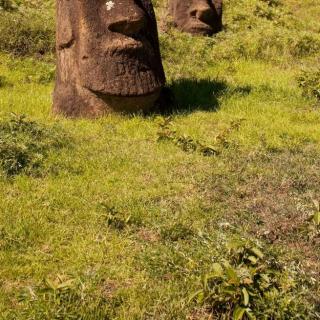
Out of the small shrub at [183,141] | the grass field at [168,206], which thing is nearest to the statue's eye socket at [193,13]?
the grass field at [168,206]

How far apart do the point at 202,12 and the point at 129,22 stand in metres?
5.32

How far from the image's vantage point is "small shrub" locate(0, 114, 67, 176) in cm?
521

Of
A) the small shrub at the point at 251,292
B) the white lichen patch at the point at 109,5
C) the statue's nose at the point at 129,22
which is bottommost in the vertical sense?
the small shrub at the point at 251,292

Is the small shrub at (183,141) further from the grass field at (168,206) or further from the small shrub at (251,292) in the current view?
the small shrub at (251,292)

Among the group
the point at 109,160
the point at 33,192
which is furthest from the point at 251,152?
the point at 33,192

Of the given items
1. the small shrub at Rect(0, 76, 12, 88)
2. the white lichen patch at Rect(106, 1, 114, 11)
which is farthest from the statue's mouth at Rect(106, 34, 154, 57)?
the small shrub at Rect(0, 76, 12, 88)

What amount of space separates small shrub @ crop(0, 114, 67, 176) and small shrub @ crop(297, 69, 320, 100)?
3943 millimetres

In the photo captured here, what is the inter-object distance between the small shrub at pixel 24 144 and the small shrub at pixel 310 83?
12.9ft

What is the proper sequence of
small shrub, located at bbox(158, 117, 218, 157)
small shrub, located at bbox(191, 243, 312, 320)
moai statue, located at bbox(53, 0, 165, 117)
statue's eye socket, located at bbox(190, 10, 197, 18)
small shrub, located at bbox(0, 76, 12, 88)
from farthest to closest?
statue's eye socket, located at bbox(190, 10, 197, 18) < small shrub, located at bbox(0, 76, 12, 88) < moai statue, located at bbox(53, 0, 165, 117) < small shrub, located at bbox(158, 117, 218, 157) < small shrub, located at bbox(191, 243, 312, 320)

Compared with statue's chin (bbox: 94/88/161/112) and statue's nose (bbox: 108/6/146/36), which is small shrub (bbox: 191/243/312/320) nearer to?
statue's chin (bbox: 94/88/161/112)

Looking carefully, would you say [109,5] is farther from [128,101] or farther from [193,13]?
[193,13]

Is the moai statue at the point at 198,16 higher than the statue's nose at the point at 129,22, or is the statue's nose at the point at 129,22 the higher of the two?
the statue's nose at the point at 129,22

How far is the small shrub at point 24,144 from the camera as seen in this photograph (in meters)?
5.21

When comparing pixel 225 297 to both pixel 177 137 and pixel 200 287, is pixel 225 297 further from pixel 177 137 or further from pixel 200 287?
pixel 177 137
